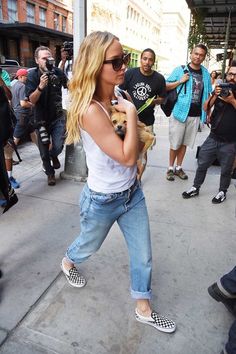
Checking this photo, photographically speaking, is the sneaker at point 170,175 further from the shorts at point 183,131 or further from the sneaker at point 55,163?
the sneaker at point 55,163

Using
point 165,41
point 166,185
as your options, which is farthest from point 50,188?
point 165,41

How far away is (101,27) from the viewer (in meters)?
33.1

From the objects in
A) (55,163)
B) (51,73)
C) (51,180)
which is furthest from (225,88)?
(55,163)

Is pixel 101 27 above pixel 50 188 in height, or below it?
above

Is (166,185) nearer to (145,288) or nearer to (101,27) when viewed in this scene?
(145,288)

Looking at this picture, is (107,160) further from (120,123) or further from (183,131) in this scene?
(183,131)

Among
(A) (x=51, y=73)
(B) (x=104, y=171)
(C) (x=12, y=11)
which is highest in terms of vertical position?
(C) (x=12, y=11)

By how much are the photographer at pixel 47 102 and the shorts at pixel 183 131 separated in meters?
1.67

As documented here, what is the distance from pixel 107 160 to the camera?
1.91 m

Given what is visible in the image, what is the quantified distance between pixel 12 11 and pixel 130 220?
96.6 feet

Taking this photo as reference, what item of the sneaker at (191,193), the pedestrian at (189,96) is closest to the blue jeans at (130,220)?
the sneaker at (191,193)

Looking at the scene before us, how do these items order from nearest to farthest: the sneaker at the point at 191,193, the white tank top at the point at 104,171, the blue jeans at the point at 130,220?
the white tank top at the point at 104,171, the blue jeans at the point at 130,220, the sneaker at the point at 191,193

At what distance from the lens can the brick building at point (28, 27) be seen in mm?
25250

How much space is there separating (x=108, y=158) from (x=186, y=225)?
2059 millimetres
